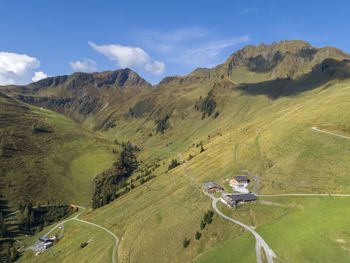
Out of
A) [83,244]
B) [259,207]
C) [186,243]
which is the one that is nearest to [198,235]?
[186,243]

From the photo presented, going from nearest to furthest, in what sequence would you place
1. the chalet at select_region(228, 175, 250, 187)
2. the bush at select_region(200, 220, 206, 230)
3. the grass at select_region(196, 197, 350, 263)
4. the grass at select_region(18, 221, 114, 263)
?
the grass at select_region(196, 197, 350, 263) → the bush at select_region(200, 220, 206, 230) → the chalet at select_region(228, 175, 250, 187) → the grass at select_region(18, 221, 114, 263)

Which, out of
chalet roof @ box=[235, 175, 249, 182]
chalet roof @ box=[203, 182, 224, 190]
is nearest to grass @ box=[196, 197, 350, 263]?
chalet roof @ box=[235, 175, 249, 182]

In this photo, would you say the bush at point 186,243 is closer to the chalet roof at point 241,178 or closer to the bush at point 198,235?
the bush at point 198,235

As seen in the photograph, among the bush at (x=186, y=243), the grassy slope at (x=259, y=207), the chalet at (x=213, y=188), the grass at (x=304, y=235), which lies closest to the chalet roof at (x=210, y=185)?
the chalet at (x=213, y=188)

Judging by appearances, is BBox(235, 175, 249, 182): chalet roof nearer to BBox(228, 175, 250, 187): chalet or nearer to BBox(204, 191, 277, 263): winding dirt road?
BBox(228, 175, 250, 187): chalet

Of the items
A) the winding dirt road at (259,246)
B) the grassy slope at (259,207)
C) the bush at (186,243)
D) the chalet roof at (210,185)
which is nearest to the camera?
the winding dirt road at (259,246)

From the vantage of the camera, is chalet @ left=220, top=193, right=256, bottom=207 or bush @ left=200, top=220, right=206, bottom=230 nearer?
bush @ left=200, top=220, right=206, bottom=230
